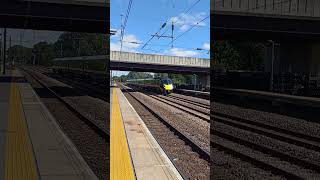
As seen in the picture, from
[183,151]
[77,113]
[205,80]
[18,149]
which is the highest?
[205,80]

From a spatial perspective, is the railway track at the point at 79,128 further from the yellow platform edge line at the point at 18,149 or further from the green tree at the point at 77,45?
the green tree at the point at 77,45

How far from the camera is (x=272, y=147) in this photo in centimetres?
884

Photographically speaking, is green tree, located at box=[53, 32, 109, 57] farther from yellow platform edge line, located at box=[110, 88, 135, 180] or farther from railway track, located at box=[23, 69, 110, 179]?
yellow platform edge line, located at box=[110, 88, 135, 180]

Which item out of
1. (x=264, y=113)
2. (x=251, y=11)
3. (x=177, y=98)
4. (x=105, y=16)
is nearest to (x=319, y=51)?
(x=251, y=11)

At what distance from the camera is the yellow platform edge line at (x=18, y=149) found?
331cm

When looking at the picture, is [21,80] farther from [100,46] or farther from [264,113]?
[264,113]

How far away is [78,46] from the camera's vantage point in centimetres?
386

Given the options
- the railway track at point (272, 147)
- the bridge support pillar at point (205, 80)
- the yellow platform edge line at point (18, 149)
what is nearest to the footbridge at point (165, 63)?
the bridge support pillar at point (205, 80)

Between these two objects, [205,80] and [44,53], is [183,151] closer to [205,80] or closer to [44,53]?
[205,80]

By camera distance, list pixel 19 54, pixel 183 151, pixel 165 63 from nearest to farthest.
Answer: pixel 19 54 < pixel 183 151 < pixel 165 63

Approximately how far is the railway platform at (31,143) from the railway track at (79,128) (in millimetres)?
67

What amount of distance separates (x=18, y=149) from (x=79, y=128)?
652 mm

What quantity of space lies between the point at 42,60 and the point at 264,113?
526 inches

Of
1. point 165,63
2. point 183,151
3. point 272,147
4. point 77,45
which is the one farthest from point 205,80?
point 165,63
